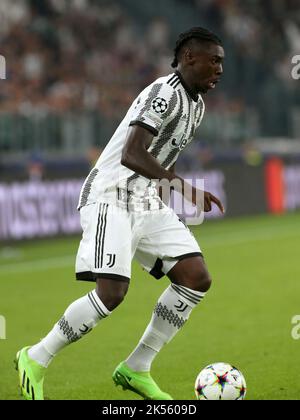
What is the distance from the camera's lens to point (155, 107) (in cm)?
546

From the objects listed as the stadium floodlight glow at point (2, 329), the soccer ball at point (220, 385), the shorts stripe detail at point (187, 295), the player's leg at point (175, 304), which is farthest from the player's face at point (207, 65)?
the stadium floodlight glow at point (2, 329)

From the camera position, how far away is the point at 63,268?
13.1 meters

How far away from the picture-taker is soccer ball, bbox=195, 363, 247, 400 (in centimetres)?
534

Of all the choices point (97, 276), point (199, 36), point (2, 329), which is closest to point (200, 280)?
point (97, 276)

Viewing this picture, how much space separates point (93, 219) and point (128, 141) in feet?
1.85

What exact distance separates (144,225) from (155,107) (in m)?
0.75

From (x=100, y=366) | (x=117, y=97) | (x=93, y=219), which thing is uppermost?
(x=117, y=97)

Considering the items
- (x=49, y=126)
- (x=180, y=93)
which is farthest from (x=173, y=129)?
(x=49, y=126)

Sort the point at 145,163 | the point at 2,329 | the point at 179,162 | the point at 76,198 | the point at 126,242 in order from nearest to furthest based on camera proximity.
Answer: the point at 145,163, the point at 126,242, the point at 2,329, the point at 76,198, the point at 179,162

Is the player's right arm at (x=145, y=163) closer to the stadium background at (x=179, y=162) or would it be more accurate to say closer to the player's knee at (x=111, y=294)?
the player's knee at (x=111, y=294)

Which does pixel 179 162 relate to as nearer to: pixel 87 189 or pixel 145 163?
pixel 87 189

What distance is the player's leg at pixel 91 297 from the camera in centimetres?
546

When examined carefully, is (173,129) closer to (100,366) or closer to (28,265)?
(100,366)

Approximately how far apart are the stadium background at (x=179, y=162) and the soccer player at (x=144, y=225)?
21.9 inches
